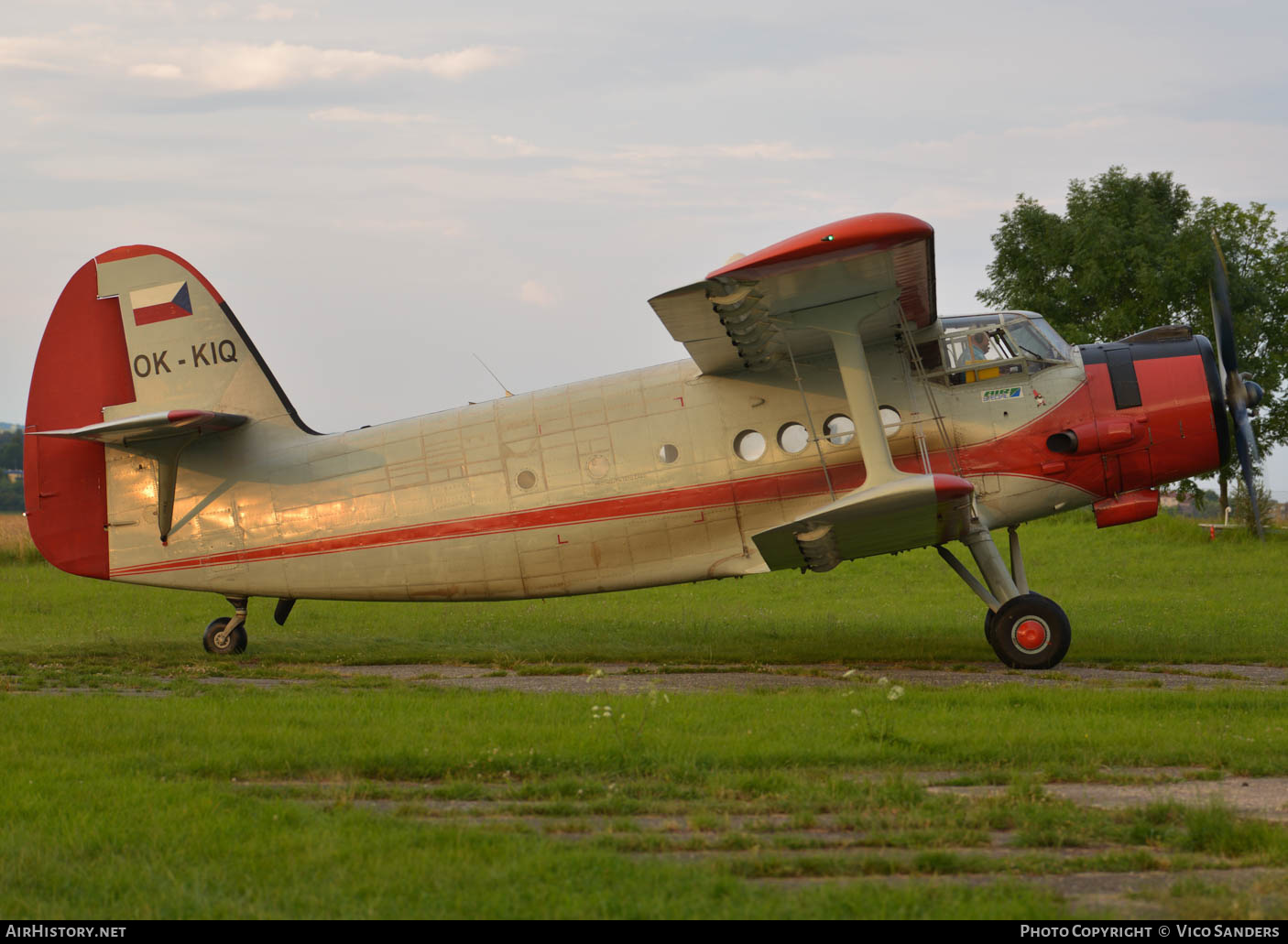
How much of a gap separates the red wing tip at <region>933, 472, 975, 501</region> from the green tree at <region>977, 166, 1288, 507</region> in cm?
2648

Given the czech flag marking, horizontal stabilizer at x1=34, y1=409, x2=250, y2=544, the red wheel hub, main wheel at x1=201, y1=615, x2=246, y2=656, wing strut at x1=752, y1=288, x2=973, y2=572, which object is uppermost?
the czech flag marking

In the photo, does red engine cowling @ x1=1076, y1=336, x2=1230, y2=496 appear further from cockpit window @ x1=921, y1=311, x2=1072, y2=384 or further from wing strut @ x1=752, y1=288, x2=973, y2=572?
wing strut @ x1=752, y1=288, x2=973, y2=572

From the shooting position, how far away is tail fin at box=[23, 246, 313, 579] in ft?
47.2

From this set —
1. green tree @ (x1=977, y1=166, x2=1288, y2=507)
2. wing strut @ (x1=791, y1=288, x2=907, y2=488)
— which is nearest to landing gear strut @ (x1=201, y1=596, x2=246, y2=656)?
wing strut @ (x1=791, y1=288, x2=907, y2=488)

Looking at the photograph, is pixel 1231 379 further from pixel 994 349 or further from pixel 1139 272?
pixel 1139 272

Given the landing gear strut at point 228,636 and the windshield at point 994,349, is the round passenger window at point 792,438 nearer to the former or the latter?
the windshield at point 994,349

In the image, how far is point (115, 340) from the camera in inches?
569

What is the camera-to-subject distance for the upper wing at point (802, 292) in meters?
10.4

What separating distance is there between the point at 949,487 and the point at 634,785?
5.11m

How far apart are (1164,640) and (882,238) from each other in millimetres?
8016

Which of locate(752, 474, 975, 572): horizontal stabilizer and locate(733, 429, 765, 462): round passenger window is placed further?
locate(733, 429, 765, 462): round passenger window

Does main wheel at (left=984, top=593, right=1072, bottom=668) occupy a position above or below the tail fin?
below

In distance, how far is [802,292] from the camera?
11.5 metres

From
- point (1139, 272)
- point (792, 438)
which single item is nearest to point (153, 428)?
point (792, 438)
